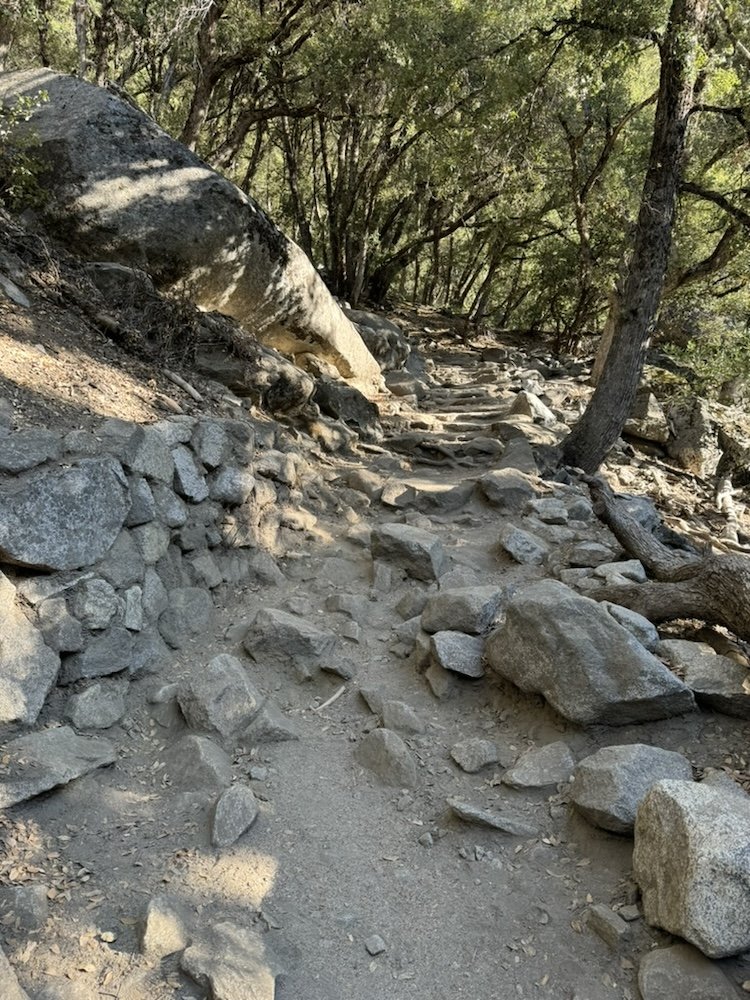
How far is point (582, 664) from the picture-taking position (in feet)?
12.0

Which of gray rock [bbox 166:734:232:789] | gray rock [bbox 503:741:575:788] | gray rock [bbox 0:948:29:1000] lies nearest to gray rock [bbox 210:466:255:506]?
gray rock [bbox 166:734:232:789]

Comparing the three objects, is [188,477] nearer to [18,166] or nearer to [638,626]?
[638,626]

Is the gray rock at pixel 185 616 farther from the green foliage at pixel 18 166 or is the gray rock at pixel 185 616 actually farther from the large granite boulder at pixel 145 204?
the large granite boulder at pixel 145 204

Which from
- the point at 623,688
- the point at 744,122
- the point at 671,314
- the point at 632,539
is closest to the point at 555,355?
the point at 671,314

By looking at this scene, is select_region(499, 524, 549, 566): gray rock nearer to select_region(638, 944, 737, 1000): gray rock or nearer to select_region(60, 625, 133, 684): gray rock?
select_region(60, 625, 133, 684): gray rock

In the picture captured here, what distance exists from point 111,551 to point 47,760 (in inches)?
51.8

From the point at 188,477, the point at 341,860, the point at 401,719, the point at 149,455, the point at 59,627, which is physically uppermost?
the point at 149,455

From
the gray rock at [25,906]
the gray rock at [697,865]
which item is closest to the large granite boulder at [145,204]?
the gray rock at [25,906]

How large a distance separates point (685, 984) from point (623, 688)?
1.42m

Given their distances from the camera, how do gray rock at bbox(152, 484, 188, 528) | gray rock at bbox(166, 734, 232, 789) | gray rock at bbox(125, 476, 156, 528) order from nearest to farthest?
gray rock at bbox(166, 734, 232, 789), gray rock at bbox(125, 476, 156, 528), gray rock at bbox(152, 484, 188, 528)

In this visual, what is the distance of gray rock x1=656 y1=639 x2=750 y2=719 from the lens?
11.6 feet

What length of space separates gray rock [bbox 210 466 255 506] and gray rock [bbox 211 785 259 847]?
246 cm

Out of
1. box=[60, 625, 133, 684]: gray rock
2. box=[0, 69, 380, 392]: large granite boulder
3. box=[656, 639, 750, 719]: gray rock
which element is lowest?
box=[60, 625, 133, 684]: gray rock

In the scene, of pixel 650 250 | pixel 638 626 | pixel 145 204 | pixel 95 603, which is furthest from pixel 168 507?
pixel 650 250
